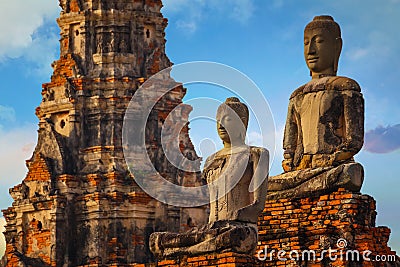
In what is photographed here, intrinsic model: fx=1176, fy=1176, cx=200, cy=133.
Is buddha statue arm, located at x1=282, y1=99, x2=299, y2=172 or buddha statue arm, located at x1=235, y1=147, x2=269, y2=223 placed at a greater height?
buddha statue arm, located at x1=282, y1=99, x2=299, y2=172

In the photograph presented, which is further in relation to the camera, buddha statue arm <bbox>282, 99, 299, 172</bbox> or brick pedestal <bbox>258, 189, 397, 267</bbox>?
buddha statue arm <bbox>282, 99, 299, 172</bbox>

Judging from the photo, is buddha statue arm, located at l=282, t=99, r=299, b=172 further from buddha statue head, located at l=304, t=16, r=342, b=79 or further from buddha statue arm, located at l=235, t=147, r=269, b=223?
buddha statue arm, located at l=235, t=147, r=269, b=223

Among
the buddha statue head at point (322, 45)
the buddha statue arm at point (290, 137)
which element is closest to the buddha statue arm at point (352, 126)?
the buddha statue head at point (322, 45)

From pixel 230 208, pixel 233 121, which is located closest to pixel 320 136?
pixel 233 121

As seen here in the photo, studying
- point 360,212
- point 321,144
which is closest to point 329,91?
point 321,144

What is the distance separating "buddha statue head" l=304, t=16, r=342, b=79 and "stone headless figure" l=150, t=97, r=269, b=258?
1998 millimetres

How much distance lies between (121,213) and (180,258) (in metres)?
27.3

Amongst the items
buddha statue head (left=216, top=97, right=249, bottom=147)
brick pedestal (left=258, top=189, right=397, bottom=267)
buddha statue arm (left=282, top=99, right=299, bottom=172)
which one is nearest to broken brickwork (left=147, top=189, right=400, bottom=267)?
brick pedestal (left=258, top=189, right=397, bottom=267)

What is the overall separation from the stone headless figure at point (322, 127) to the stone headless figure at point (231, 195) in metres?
1.13

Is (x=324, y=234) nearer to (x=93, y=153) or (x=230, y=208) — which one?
(x=230, y=208)

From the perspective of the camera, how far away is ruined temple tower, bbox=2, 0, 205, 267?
4112 cm

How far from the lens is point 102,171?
139 feet

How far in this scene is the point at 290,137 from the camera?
53.4 ft

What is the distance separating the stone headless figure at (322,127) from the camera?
49.6 feet
